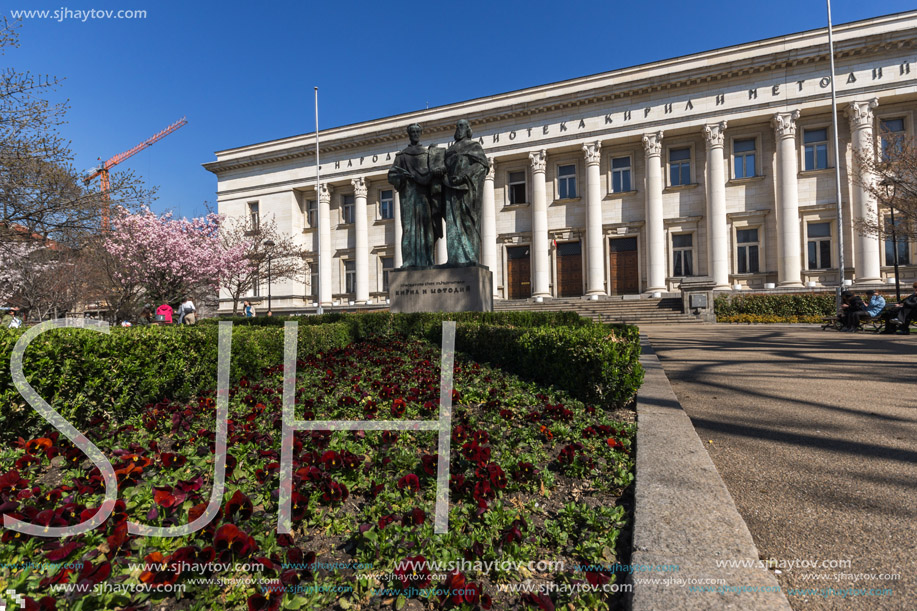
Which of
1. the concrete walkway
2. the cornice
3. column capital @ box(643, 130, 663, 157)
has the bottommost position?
the concrete walkway

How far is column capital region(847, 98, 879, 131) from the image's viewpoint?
910 inches

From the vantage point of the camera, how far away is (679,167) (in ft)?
92.4

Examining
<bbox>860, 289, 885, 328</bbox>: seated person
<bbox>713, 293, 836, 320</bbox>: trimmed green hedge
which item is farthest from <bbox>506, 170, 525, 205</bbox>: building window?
<bbox>860, 289, 885, 328</bbox>: seated person

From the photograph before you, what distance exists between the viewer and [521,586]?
1.84 meters

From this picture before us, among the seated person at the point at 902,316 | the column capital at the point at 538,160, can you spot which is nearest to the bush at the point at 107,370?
the seated person at the point at 902,316

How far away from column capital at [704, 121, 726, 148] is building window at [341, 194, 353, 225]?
84.3 ft

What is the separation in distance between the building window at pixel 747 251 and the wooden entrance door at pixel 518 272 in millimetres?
12770

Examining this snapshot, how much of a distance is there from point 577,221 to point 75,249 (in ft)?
85.9

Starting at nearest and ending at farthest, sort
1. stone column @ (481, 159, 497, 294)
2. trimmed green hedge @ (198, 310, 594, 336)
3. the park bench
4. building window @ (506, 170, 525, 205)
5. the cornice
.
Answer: trimmed green hedge @ (198, 310, 594, 336), the park bench, the cornice, stone column @ (481, 159, 497, 294), building window @ (506, 170, 525, 205)

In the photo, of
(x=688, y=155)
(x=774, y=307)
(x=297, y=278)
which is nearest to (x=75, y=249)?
(x=297, y=278)

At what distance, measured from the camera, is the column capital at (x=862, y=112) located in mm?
23125

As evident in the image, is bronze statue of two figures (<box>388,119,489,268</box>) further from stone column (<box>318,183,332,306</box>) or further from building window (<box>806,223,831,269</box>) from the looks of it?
stone column (<box>318,183,332,306</box>)

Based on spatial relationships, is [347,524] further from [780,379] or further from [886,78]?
[886,78]

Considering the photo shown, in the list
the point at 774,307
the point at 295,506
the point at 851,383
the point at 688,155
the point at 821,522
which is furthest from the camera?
the point at 688,155
